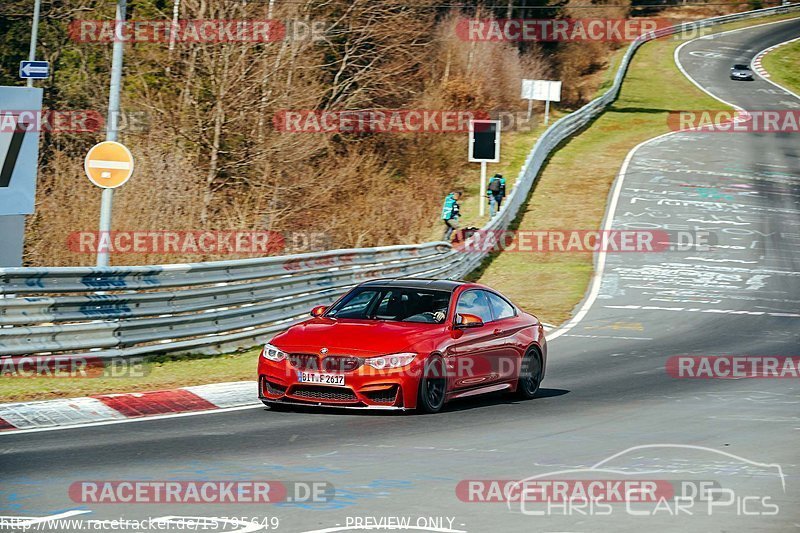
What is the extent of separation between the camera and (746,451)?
1011 cm

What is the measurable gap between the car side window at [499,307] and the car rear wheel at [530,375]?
1.71 ft

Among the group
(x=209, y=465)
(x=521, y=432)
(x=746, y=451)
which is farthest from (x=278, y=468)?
(x=746, y=451)

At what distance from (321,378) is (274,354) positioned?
65 centimetres

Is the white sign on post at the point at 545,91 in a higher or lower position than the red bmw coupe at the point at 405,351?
higher

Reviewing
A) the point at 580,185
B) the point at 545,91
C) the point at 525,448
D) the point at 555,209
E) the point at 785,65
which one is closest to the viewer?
the point at 525,448

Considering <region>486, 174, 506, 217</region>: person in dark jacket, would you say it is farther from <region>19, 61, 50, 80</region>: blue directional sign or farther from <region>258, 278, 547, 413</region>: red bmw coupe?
<region>258, 278, 547, 413</region>: red bmw coupe

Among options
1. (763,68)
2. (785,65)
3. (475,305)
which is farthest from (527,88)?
(475,305)

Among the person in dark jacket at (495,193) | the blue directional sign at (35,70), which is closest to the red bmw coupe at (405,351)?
the blue directional sign at (35,70)

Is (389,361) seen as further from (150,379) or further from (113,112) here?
(113,112)

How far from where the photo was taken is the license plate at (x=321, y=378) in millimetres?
11219

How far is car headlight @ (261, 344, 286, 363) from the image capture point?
37.9ft

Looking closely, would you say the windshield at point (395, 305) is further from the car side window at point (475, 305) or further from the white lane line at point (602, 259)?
the white lane line at point (602, 259)

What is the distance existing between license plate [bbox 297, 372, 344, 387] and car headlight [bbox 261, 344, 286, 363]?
294 millimetres

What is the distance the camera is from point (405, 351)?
37.1 feet
